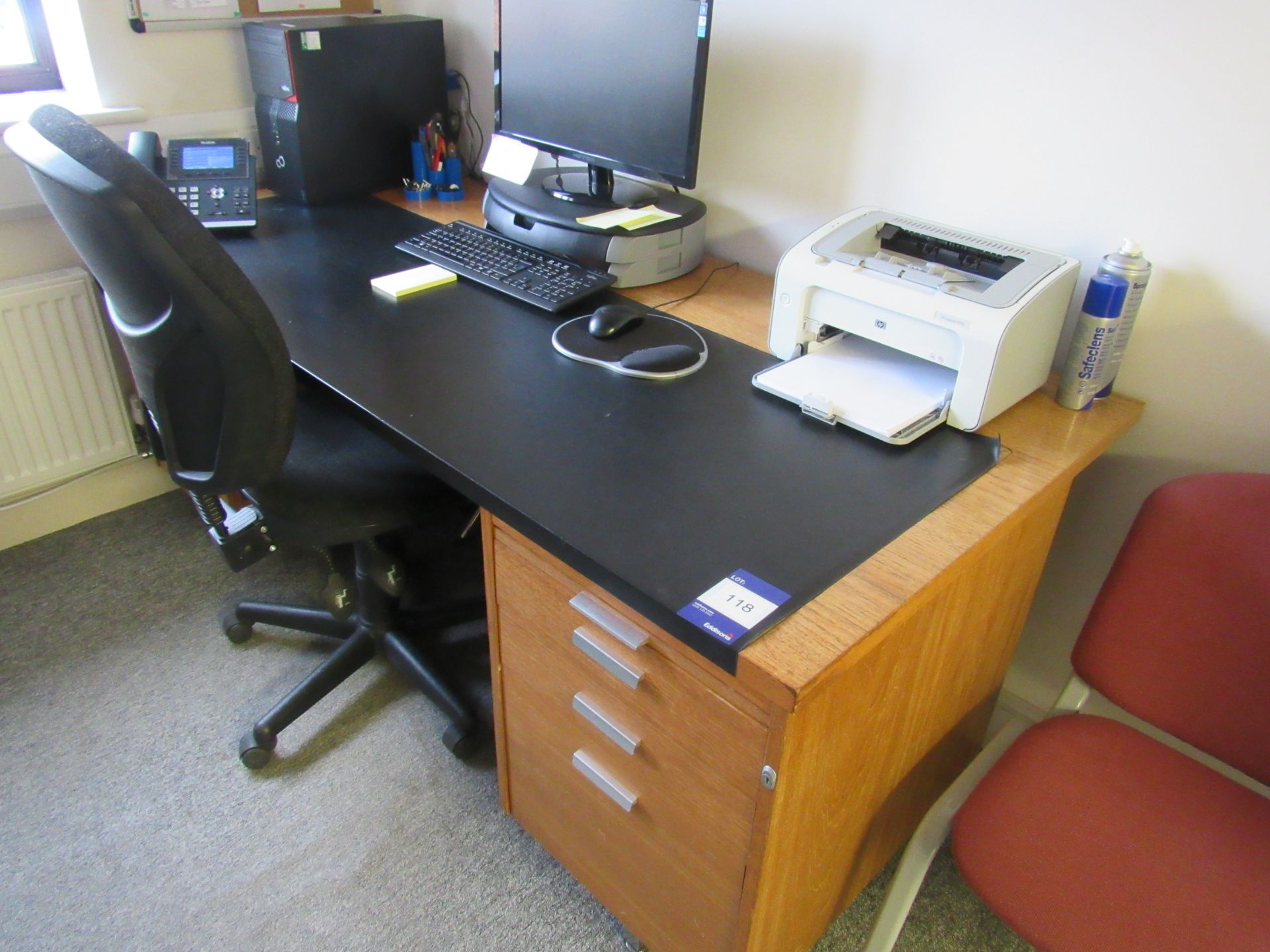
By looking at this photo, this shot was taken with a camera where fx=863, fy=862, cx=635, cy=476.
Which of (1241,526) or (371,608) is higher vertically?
(1241,526)

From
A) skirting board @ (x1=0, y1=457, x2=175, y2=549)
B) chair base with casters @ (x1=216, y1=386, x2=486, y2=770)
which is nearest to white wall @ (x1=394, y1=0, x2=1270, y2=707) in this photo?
chair base with casters @ (x1=216, y1=386, x2=486, y2=770)

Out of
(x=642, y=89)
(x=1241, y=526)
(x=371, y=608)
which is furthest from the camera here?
(x=371, y=608)

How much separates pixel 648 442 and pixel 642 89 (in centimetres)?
69

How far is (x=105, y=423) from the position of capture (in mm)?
1971

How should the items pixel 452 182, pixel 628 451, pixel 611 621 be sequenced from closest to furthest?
pixel 611 621 → pixel 628 451 → pixel 452 182

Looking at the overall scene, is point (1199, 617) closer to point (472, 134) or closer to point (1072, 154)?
point (1072, 154)

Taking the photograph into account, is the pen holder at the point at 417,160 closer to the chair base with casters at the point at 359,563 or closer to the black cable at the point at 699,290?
the chair base with casters at the point at 359,563

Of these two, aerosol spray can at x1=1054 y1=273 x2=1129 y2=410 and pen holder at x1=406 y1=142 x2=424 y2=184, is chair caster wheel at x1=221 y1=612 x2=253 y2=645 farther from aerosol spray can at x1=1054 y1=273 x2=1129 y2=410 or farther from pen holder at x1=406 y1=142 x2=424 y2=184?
aerosol spray can at x1=1054 y1=273 x2=1129 y2=410

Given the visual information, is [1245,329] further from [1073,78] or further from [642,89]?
[642,89]

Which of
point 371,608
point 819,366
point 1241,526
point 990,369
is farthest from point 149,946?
point 1241,526

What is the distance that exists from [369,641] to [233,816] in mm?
377

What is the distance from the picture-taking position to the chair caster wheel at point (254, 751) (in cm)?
153

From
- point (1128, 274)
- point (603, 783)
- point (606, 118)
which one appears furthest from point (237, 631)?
point (1128, 274)

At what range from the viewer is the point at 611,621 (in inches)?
36.7
